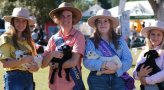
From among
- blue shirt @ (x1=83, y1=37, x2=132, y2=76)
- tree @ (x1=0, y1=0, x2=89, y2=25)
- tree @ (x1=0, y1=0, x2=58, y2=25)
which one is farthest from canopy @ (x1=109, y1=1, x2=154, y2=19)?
blue shirt @ (x1=83, y1=37, x2=132, y2=76)

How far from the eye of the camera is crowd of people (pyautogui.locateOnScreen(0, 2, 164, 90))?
5.52 meters

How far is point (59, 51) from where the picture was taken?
218 inches

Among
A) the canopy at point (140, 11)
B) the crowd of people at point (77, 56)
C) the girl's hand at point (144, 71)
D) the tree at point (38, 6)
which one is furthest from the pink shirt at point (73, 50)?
the tree at point (38, 6)

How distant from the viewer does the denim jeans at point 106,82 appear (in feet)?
18.1

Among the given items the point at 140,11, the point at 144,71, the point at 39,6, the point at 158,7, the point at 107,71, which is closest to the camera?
the point at 107,71

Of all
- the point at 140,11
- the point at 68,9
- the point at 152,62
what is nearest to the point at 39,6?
the point at 140,11

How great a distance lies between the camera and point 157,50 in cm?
575

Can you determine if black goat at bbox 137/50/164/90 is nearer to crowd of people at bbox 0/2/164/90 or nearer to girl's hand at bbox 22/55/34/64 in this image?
crowd of people at bbox 0/2/164/90

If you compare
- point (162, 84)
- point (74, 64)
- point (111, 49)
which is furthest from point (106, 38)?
point (162, 84)

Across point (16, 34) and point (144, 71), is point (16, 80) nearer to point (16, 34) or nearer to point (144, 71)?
point (16, 34)

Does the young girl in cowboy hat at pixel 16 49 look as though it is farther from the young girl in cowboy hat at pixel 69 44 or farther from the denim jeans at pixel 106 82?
the denim jeans at pixel 106 82

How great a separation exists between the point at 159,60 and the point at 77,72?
3.72ft

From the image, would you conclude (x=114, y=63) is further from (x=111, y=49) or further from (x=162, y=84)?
(x=162, y=84)

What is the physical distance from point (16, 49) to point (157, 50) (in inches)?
75.6
